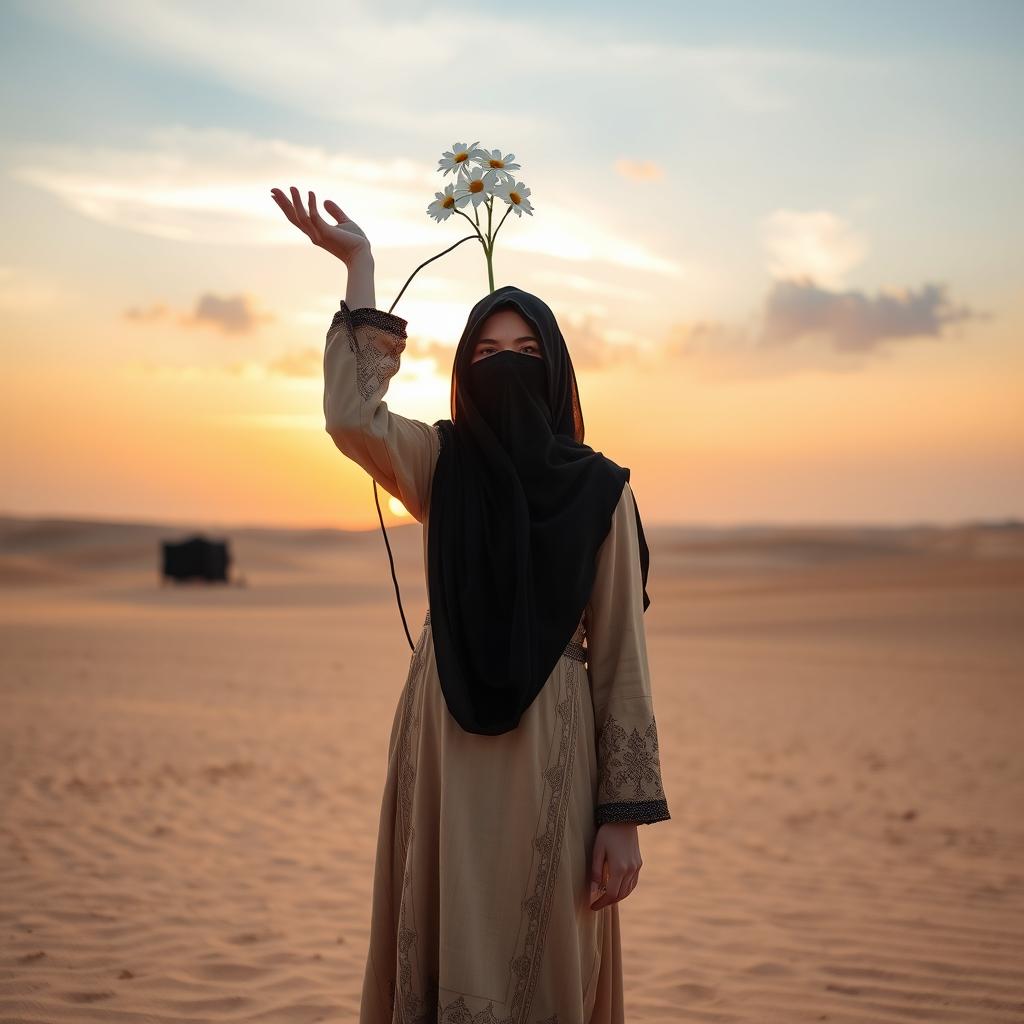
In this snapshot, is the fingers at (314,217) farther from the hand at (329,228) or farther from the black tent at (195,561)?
the black tent at (195,561)

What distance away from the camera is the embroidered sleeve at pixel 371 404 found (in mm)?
2203

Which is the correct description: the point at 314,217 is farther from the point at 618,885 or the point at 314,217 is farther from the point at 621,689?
the point at 618,885

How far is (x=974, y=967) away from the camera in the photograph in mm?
4207

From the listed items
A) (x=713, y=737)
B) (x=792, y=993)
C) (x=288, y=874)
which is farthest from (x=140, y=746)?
(x=792, y=993)

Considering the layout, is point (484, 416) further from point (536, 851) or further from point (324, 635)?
point (324, 635)

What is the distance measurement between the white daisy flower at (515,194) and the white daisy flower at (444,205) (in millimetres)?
111

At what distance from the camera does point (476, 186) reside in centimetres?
245

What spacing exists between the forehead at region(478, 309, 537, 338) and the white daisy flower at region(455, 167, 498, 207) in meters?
0.30

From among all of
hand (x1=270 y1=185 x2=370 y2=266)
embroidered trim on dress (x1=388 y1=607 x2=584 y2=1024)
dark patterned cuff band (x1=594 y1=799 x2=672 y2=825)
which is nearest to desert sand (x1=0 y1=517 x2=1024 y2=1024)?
embroidered trim on dress (x1=388 y1=607 x2=584 y2=1024)

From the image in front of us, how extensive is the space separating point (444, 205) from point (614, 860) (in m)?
1.55

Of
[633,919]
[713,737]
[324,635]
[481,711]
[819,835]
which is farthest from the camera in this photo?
[324,635]

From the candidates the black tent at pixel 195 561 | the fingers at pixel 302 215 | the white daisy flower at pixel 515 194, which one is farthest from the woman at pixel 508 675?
the black tent at pixel 195 561

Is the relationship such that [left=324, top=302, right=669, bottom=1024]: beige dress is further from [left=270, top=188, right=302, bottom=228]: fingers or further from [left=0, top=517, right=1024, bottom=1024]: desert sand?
[left=0, top=517, right=1024, bottom=1024]: desert sand

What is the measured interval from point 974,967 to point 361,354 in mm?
3680
